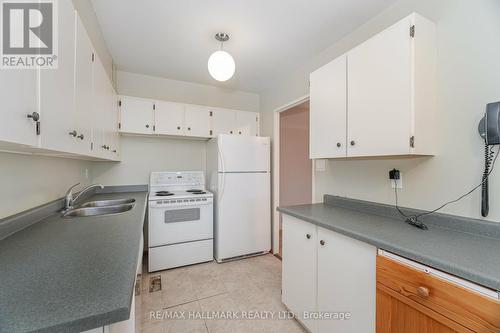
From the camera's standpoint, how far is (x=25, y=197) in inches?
51.6

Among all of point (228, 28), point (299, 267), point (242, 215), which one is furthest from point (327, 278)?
point (228, 28)

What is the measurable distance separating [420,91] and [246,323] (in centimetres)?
210

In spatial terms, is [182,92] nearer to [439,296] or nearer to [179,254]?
[179,254]

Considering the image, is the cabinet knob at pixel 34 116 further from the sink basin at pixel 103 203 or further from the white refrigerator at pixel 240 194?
the white refrigerator at pixel 240 194

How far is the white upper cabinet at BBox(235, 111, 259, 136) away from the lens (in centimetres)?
328

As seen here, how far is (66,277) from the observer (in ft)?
2.32

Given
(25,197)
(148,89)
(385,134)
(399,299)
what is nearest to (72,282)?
(25,197)

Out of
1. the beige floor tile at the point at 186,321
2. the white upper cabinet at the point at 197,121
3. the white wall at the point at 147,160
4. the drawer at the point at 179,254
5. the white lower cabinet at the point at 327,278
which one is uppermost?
the white upper cabinet at the point at 197,121

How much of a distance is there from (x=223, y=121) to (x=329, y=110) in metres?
1.79

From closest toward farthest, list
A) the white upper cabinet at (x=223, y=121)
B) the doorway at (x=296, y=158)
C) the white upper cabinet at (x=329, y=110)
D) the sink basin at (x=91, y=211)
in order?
1. the white upper cabinet at (x=329, y=110)
2. the sink basin at (x=91, y=211)
3. the white upper cabinet at (x=223, y=121)
4. the doorway at (x=296, y=158)

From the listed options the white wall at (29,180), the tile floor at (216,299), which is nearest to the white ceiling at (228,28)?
the white wall at (29,180)

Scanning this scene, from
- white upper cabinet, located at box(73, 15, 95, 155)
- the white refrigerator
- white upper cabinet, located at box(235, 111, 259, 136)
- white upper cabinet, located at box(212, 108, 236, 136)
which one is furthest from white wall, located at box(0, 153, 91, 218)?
white upper cabinet, located at box(235, 111, 259, 136)

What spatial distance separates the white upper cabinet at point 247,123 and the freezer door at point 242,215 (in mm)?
770

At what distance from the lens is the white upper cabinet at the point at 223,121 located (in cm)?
312
